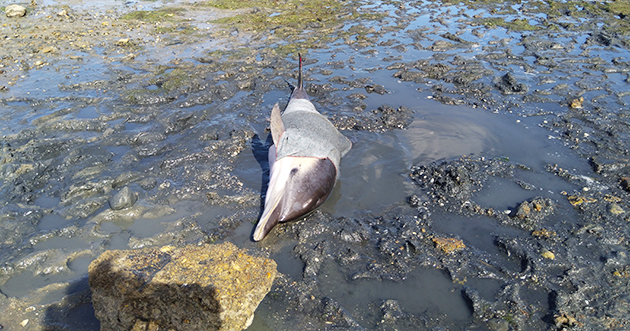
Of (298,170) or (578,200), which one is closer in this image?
(298,170)

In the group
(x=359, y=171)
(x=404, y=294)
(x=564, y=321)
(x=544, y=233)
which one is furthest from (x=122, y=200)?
(x=544, y=233)

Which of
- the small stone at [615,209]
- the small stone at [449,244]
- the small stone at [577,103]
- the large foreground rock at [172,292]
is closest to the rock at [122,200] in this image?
the large foreground rock at [172,292]

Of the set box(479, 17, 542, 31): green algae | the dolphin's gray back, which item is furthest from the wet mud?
box(479, 17, 542, 31): green algae

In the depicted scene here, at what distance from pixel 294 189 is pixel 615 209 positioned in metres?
4.70

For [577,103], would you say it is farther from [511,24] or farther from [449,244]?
[511,24]

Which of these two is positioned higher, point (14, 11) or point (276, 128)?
point (276, 128)

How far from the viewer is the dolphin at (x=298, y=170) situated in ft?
16.5

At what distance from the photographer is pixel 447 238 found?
5121mm

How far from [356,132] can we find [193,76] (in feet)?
16.8

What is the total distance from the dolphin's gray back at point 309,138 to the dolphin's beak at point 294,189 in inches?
5.9

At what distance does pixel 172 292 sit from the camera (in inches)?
133

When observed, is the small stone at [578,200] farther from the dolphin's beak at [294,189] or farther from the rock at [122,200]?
the rock at [122,200]

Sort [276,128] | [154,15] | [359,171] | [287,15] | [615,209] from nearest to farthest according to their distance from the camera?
1. [615,209]
2. [276,128]
3. [359,171]
4. [154,15]
5. [287,15]

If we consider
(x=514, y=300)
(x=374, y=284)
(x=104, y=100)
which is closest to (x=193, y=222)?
(x=374, y=284)
